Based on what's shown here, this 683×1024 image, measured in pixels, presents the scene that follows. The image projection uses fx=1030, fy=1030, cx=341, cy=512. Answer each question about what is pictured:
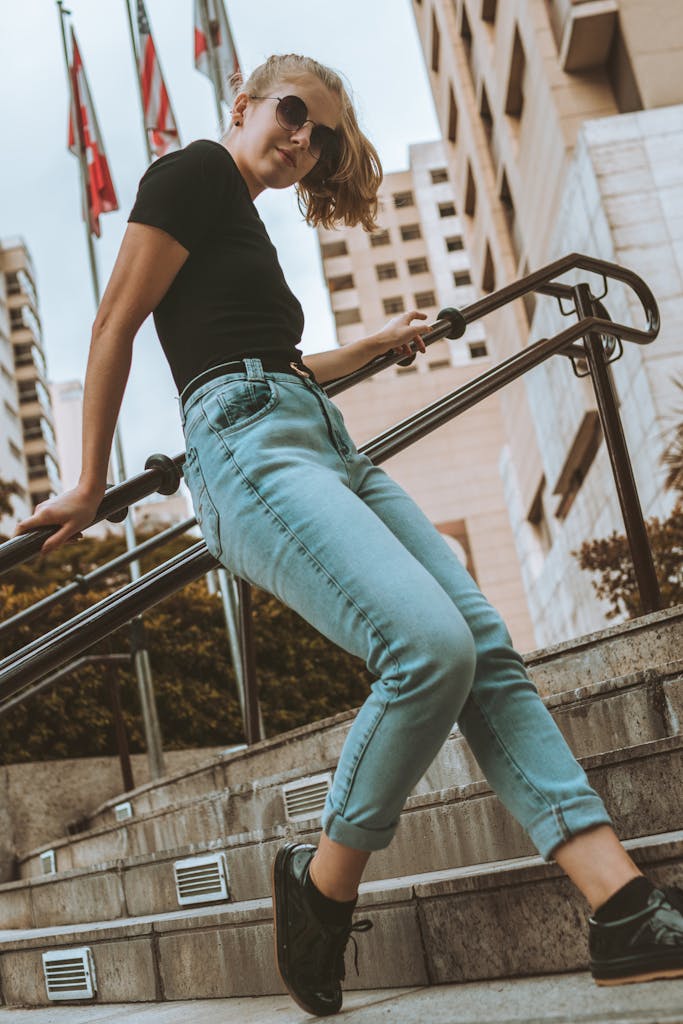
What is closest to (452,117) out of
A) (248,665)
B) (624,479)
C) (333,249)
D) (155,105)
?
(155,105)

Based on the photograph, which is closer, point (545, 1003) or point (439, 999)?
point (545, 1003)

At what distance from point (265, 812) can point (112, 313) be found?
2.24 meters

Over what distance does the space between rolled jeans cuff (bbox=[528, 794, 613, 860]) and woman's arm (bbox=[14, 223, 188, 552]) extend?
102cm

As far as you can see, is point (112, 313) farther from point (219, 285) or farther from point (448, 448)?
point (448, 448)

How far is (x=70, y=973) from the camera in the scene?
2.93 meters

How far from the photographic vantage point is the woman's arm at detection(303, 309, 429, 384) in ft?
8.21

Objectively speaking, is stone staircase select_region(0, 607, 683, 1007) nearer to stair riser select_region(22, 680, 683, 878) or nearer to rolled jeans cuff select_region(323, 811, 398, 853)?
stair riser select_region(22, 680, 683, 878)

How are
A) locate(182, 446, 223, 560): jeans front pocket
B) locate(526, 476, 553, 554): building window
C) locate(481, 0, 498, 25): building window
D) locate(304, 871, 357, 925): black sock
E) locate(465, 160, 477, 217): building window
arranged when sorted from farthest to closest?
1. locate(465, 160, 477, 217): building window
2. locate(526, 476, 553, 554): building window
3. locate(481, 0, 498, 25): building window
4. locate(182, 446, 223, 560): jeans front pocket
5. locate(304, 871, 357, 925): black sock

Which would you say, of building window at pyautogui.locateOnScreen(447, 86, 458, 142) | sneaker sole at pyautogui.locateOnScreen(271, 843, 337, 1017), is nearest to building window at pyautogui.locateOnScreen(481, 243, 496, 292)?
building window at pyautogui.locateOnScreen(447, 86, 458, 142)

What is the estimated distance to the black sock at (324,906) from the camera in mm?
1830

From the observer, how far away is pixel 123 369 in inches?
75.5

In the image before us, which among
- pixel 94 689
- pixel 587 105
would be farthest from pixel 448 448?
pixel 94 689

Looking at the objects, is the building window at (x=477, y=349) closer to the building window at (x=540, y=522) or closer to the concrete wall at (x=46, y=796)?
the building window at (x=540, y=522)

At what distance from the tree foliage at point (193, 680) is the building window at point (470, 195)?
1520 centimetres
